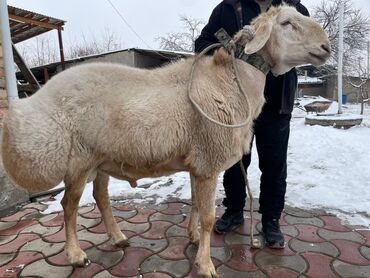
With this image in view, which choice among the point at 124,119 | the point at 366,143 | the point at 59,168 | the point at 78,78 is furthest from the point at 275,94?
the point at 366,143

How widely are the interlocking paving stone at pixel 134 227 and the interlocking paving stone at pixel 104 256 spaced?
1.30 feet

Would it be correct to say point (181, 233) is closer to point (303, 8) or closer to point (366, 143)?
point (303, 8)

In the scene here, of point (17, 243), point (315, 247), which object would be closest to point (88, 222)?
point (17, 243)

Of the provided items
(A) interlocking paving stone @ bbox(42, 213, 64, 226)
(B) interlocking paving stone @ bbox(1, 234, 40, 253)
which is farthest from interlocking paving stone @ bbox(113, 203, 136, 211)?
(B) interlocking paving stone @ bbox(1, 234, 40, 253)

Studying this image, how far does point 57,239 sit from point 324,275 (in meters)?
2.27

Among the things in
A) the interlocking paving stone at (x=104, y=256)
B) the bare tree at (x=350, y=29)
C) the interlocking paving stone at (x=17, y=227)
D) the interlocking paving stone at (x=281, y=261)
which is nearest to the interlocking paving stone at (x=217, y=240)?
the interlocking paving stone at (x=281, y=261)

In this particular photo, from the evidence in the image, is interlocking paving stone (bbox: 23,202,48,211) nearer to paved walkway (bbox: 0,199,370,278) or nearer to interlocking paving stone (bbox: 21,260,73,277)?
paved walkway (bbox: 0,199,370,278)

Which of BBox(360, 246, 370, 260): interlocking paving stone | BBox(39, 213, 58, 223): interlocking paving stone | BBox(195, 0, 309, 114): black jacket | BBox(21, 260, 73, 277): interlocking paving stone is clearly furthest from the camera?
BBox(39, 213, 58, 223): interlocking paving stone

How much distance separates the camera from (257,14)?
2812 millimetres

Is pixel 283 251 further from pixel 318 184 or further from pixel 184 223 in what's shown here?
pixel 318 184

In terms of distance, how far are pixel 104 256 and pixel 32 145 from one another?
113 cm

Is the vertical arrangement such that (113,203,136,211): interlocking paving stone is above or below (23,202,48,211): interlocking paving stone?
above

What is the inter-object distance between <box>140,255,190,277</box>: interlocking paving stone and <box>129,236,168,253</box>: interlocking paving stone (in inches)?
6.3

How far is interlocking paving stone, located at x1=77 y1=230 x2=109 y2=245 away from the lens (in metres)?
3.02
